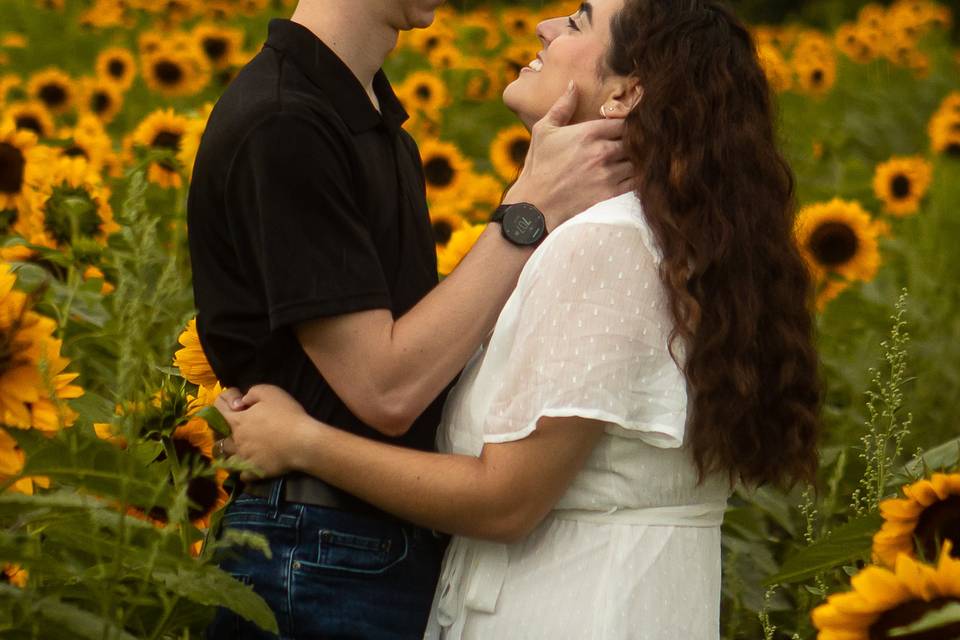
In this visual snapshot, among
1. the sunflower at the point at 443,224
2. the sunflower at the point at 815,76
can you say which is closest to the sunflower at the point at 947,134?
the sunflower at the point at 815,76

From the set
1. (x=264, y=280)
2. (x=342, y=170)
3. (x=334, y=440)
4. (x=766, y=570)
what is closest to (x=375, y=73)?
(x=342, y=170)

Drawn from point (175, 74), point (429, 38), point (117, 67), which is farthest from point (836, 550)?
point (429, 38)

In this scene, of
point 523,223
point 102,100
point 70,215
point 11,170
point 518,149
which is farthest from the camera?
point 102,100

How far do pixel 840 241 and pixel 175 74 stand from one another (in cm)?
285

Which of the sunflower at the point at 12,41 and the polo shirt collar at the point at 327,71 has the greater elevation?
the polo shirt collar at the point at 327,71

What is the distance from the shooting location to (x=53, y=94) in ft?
18.6

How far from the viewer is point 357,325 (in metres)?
2.06

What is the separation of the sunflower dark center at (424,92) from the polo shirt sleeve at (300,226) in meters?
3.74

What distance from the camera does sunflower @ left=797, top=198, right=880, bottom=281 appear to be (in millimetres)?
4262

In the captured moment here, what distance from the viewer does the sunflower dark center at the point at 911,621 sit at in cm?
153

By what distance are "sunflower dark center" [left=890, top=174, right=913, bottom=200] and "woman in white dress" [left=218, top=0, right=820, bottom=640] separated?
3.17 m

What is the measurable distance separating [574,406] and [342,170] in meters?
0.45

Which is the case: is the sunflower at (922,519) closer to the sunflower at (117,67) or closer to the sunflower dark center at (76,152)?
the sunflower dark center at (76,152)

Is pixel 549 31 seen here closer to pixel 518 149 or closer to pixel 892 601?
pixel 892 601
